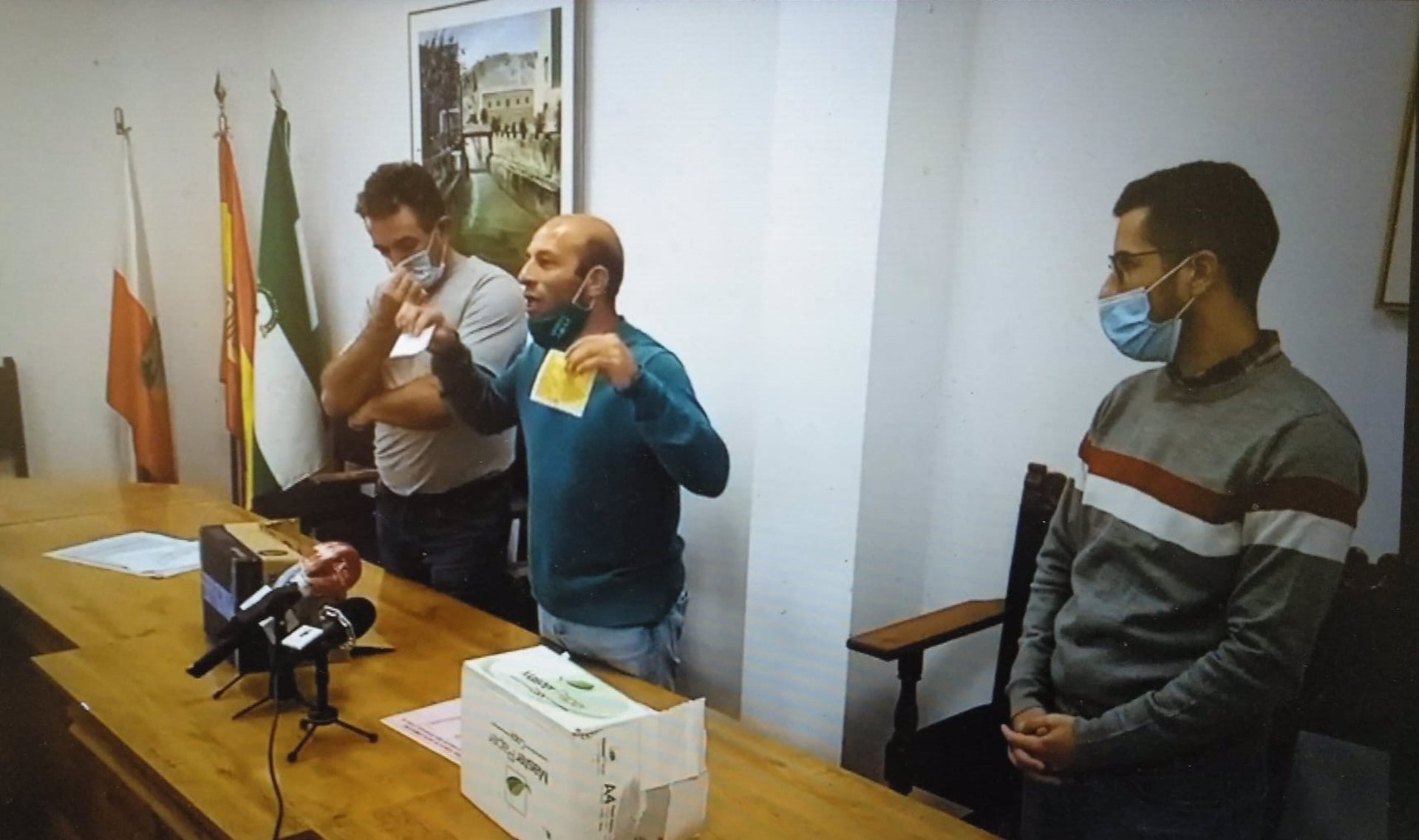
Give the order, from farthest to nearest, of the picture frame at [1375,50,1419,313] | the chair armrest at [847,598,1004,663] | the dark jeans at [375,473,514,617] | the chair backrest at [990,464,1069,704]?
the dark jeans at [375,473,514,617], the chair armrest at [847,598,1004,663], the chair backrest at [990,464,1069,704], the picture frame at [1375,50,1419,313]

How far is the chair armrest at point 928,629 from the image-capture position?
3.92 ft

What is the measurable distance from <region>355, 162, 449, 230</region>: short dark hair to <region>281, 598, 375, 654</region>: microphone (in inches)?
26.4

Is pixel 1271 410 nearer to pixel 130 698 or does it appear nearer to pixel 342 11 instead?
pixel 130 698

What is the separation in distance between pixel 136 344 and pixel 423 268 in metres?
0.54

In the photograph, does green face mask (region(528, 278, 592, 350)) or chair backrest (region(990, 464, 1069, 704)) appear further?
green face mask (region(528, 278, 592, 350))

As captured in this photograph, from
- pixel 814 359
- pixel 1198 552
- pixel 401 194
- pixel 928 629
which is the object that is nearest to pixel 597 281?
pixel 814 359

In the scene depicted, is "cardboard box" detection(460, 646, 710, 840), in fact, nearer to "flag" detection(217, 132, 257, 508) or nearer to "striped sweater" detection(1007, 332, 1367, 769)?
"striped sweater" detection(1007, 332, 1367, 769)

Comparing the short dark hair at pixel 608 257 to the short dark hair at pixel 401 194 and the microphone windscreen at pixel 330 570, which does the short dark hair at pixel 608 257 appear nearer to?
the short dark hair at pixel 401 194

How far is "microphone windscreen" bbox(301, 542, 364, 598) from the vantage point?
135 centimetres

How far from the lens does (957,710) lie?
1.25 m

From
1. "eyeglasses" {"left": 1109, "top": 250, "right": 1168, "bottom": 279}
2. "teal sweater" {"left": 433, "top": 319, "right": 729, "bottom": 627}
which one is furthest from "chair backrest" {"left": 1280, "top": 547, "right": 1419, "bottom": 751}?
"teal sweater" {"left": 433, "top": 319, "right": 729, "bottom": 627}

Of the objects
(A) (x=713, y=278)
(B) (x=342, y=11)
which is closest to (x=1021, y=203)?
(A) (x=713, y=278)

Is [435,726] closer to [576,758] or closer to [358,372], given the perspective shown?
[576,758]

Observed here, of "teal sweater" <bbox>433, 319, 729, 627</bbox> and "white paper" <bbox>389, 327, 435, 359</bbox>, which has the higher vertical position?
"white paper" <bbox>389, 327, 435, 359</bbox>
